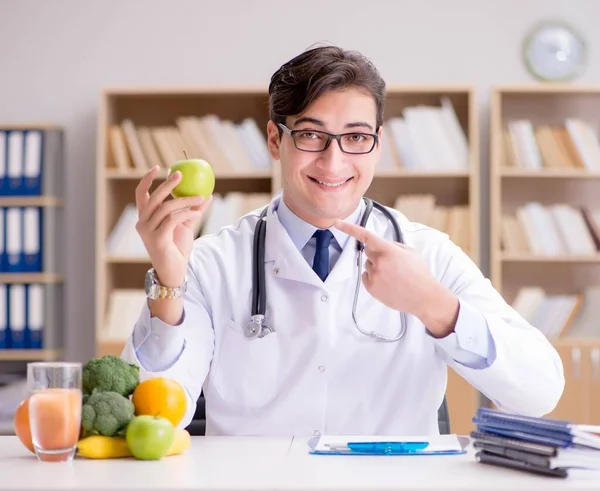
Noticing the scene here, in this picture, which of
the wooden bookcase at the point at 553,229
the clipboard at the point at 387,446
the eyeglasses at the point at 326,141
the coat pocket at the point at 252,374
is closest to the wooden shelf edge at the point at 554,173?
the wooden bookcase at the point at 553,229

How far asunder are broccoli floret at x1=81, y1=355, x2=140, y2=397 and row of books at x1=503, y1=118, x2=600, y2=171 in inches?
118

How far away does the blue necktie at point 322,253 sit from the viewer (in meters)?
1.96

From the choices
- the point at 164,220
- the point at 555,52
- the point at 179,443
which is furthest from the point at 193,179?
the point at 555,52

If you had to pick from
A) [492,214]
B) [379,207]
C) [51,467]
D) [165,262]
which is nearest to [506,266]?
[492,214]

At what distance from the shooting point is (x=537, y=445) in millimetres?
1261

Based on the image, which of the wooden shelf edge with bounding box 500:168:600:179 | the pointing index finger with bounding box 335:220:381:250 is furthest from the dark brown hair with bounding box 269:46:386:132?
the wooden shelf edge with bounding box 500:168:600:179

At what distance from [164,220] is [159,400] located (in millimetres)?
349

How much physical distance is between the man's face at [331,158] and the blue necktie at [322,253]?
0.13 feet

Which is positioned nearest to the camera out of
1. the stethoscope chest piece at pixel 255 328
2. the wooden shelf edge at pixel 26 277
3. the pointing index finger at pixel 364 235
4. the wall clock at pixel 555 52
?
the pointing index finger at pixel 364 235

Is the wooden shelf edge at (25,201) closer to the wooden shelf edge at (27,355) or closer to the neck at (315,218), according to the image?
the wooden shelf edge at (27,355)

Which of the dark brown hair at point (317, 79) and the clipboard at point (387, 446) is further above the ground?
the dark brown hair at point (317, 79)

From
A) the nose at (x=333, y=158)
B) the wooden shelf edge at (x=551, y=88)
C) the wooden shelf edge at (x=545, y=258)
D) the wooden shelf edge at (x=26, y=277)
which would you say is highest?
the wooden shelf edge at (x=551, y=88)

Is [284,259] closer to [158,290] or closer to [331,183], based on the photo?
[331,183]

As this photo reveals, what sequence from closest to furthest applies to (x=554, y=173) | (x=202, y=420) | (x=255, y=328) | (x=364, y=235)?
(x=364, y=235)
(x=255, y=328)
(x=202, y=420)
(x=554, y=173)
